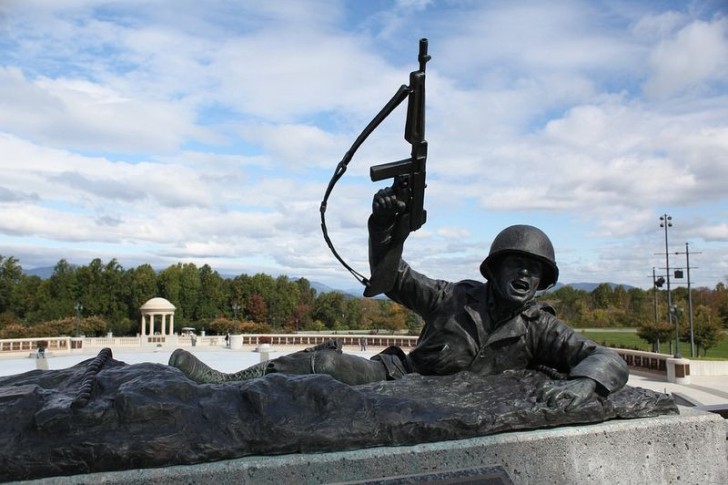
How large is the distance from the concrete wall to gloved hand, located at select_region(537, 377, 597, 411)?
0.48 ft

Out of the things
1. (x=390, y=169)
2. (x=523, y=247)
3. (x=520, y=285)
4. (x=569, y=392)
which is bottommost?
(x=569, y=392)

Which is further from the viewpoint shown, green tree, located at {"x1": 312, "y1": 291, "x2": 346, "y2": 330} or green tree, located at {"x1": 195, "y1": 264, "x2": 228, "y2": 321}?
green tree, located at {"x1": 312, "y1": 291, "x2": 346, "y2": 330}

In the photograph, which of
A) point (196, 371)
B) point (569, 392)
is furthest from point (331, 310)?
point (569, 392)

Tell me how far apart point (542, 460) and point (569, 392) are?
40 centimetres

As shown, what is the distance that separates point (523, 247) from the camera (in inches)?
149

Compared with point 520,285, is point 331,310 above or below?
below

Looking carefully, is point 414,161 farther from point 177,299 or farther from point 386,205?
point 177,299

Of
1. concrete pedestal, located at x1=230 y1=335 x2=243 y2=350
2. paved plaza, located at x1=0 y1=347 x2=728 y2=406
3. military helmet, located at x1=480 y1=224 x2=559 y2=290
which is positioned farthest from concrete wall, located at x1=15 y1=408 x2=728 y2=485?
concrete pedestal, located at x1=230 y1=335 x2=243 y2=350

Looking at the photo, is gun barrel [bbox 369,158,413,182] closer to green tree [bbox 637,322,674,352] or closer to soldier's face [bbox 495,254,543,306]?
soldier's face [bbox 495,254,543,306]

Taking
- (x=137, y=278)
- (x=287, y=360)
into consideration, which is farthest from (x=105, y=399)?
(x=137, y=278)

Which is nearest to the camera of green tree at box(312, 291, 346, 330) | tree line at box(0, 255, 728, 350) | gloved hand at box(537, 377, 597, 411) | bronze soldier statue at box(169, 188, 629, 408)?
gloved hand at box(537, 377, 597, 411)

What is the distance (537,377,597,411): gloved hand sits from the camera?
3.30 meters

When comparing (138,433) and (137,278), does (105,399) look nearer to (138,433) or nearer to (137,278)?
(138,433)

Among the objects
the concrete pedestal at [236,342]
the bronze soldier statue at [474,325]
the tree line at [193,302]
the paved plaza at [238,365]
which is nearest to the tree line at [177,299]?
the tree line at [193,302]
